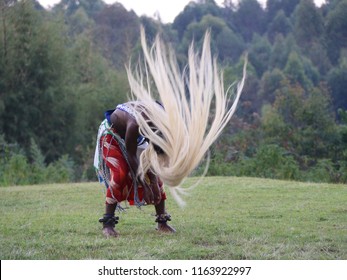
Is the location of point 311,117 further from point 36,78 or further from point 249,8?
point 249,8

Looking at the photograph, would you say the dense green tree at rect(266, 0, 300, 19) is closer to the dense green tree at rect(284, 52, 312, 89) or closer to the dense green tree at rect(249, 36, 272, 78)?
the dense green tree at rect(249, 36, 272, 78)

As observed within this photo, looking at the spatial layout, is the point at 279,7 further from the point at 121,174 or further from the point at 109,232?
the point at 109,232

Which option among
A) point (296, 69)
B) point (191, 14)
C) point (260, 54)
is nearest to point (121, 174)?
point (296, 69)

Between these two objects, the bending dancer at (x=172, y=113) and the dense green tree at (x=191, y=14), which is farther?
the dense green tree at (x=191, y=14)

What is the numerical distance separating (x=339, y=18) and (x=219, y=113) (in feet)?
69.6

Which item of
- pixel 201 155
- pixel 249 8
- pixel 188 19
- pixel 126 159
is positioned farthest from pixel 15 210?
pixel 249 8

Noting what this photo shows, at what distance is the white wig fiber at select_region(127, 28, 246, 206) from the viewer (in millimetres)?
6285

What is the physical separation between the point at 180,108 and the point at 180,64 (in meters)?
4.77

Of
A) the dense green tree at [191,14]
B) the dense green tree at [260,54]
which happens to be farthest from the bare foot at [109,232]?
the dense green tree at [260,54]

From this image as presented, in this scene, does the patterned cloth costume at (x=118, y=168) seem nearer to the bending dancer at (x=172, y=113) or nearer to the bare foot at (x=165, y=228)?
the bending dancer at (x=172, y=113)

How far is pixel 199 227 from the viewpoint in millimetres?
7613

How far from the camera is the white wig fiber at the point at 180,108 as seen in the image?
20.6ft

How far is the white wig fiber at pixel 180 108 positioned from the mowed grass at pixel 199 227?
0.75 metres

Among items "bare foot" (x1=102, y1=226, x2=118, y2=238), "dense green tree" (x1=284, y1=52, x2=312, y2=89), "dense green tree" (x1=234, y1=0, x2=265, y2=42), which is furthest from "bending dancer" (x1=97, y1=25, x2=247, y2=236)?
"dense green tree" (x1=234, y1=0, x2=265, y2=42)
